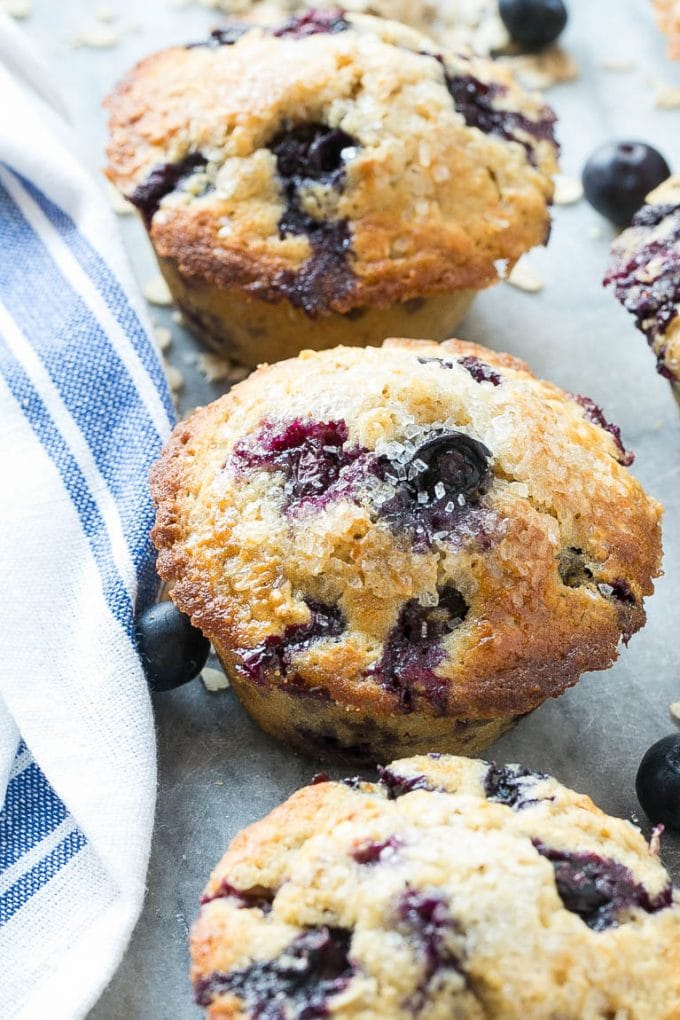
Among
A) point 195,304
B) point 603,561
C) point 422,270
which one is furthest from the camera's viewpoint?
point 195,304

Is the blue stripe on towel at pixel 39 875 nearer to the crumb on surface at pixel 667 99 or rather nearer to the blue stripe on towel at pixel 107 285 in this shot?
the blue stripe on towel at pixel 107 285

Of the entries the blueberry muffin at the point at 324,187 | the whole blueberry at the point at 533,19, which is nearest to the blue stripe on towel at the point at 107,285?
the blueberry muffin at the point at 324,187

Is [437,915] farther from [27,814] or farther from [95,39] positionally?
[95,39]

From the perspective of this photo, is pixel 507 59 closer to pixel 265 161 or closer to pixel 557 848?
pixel 265 161

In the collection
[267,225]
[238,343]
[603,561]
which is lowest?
[603,561]

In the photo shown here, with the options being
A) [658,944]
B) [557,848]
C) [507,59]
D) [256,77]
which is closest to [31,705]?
[557,848]

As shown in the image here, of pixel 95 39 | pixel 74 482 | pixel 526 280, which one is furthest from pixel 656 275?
pixel 95 39
